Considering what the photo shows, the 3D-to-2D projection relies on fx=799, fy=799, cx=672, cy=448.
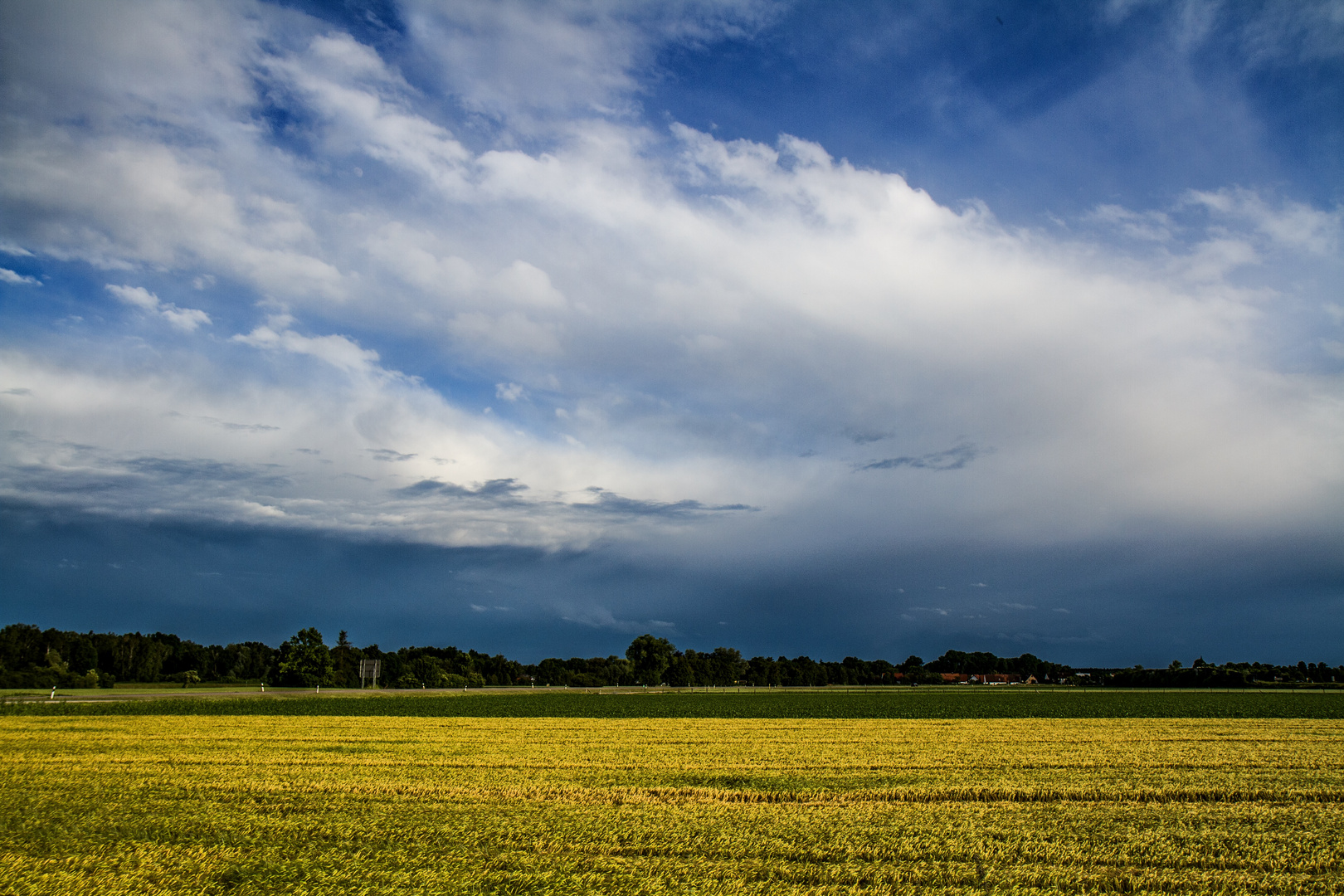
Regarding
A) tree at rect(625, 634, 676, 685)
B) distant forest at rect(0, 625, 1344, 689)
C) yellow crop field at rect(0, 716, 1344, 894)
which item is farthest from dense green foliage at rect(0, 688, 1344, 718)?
tree at rect(625, 634, 676, 685)

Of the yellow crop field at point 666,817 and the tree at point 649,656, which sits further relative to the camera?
the tree at point 649,656

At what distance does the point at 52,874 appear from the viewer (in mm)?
8945

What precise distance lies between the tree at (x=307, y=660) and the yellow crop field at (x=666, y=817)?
8225 centimetres

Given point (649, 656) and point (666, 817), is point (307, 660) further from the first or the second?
point (666, 817)

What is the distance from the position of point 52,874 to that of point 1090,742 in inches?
968

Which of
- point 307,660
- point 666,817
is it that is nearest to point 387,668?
point 307,660

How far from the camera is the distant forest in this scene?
99.2 meters

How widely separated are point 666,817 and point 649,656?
130 metres

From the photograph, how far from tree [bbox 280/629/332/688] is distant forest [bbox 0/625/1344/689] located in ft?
0.34

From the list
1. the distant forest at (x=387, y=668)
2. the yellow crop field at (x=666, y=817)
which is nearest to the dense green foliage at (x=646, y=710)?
the yellow crop field at (x=666, y=817)

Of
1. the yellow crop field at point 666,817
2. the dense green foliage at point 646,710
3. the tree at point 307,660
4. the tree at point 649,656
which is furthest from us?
the tree at point 649,656

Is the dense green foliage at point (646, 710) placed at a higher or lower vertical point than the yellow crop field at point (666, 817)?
lower

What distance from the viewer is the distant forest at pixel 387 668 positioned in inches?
3905

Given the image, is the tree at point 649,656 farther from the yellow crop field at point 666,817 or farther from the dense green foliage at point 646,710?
the yellow crop field at point 666,817
